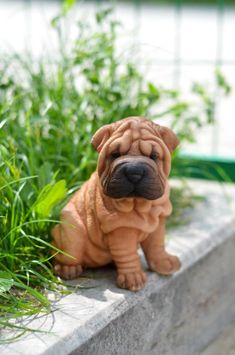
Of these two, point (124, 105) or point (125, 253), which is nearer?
point (125, 253)

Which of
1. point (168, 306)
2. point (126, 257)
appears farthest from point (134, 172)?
point (168, 306)

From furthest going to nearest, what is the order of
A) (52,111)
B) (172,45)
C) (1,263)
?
(172,45)
(52,111)
(1,263)

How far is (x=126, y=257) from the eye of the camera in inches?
94.7

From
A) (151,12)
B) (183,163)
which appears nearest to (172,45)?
(151,12)

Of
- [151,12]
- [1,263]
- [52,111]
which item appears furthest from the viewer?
[151,12]

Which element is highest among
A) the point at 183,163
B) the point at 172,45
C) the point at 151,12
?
the point at 183,163

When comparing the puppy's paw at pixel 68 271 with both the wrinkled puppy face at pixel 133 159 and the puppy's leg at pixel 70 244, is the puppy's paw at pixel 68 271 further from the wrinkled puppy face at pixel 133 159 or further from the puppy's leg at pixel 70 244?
the wrinkled puppy face at pixel 133 159

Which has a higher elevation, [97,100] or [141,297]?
[97,100]

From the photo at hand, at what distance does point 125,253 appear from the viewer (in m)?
2.40

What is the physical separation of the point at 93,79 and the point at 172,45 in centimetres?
777

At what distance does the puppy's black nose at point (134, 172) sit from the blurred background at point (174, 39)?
1356 mm

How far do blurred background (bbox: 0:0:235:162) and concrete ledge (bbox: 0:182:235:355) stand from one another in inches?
29.8

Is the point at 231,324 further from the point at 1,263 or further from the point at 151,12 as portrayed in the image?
the point at 151,12

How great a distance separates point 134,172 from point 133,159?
0.17 ft
